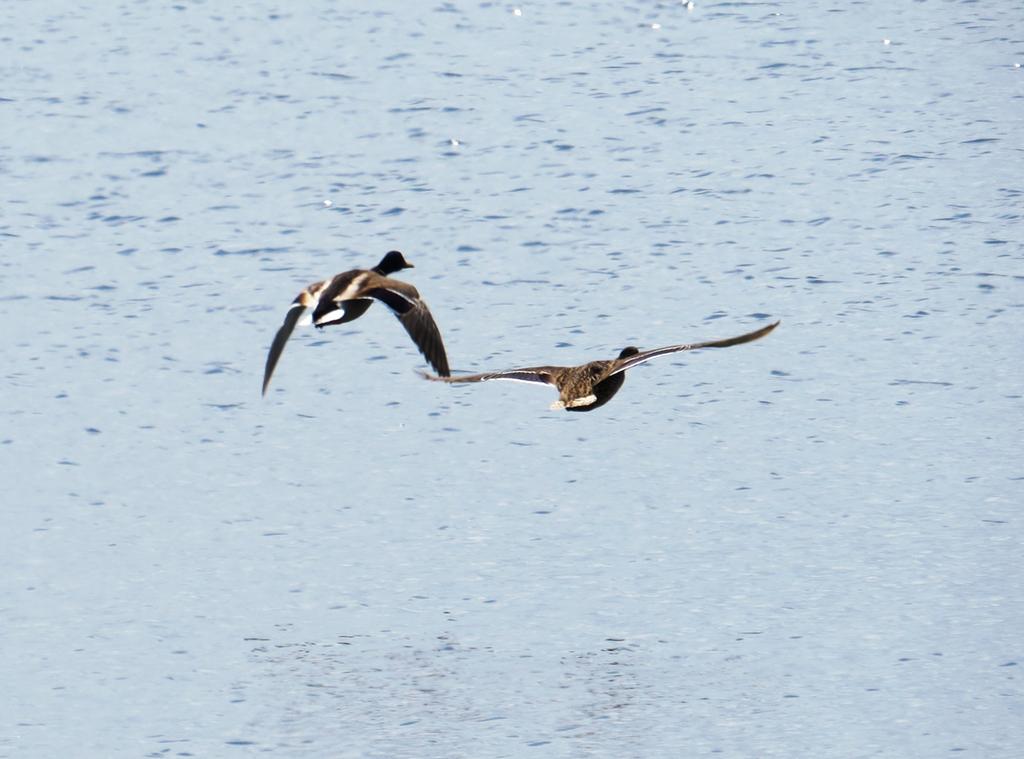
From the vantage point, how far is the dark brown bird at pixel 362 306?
9828 millimetres

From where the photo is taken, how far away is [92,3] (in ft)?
68.4

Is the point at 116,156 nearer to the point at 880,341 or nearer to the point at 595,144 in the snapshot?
the point at 595,144

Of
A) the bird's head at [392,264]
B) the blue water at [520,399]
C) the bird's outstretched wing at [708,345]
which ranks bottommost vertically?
the blue water at [520,399]

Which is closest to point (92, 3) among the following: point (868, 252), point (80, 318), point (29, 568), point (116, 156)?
point (116, 156)

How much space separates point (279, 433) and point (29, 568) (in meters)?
2.00

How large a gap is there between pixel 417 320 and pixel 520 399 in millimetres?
2488

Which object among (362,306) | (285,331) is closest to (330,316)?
(285,331)

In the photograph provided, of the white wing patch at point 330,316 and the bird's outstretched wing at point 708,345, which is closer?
the bird's outstretched wing at point 708,345

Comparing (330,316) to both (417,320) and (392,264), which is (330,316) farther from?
(392,264)

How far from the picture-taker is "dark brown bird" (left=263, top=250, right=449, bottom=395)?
9828 millimetres

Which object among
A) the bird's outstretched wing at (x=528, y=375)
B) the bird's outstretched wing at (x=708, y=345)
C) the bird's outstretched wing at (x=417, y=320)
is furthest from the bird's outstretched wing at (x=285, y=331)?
the bird's outstretched wing at (x=708, y=345)

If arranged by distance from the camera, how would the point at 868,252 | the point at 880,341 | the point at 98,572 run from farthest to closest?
the point at 868,252 → the point at 880,341 → the point at 98,572

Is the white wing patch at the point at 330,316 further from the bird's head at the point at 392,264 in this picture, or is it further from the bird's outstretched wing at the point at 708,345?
the bird's outstretched wing at the point at 708,345

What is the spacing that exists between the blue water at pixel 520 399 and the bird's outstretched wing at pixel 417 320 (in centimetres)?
106
